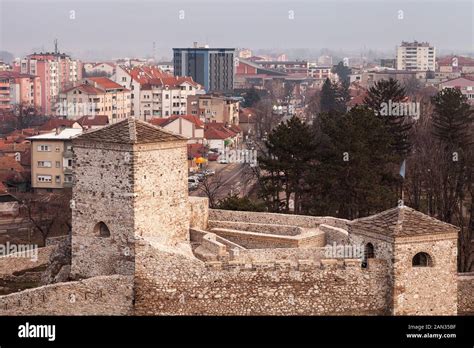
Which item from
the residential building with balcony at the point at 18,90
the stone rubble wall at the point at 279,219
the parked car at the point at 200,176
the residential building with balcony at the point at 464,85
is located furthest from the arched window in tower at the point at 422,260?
the residential building with balcony at the point at 18,90

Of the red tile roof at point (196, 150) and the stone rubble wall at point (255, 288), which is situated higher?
the stone rubble wall at point (255, 288)

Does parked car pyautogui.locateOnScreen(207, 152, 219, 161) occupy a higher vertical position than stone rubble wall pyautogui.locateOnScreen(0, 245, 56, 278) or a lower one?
lower

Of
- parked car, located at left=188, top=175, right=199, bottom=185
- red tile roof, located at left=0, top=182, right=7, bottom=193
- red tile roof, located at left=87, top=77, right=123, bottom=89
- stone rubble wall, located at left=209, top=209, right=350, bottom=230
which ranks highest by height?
red tile roof, located at left=87, top=77, right=123, bottom=89

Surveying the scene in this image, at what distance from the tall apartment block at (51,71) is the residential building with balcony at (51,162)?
197 ft

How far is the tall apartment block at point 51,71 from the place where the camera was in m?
121

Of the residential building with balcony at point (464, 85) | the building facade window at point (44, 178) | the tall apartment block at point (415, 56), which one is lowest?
the building facade window at point (44, 178)

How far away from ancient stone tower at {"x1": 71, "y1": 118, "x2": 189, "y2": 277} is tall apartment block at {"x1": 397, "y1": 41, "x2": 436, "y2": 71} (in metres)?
152

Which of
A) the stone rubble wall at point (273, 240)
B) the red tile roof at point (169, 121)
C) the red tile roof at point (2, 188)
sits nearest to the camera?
the stone rubble wall at point (273, 240)

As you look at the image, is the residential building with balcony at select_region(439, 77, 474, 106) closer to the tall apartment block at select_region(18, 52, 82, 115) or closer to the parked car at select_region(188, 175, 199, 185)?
the tall apartment block at select_region(18, 52, 82, 115)

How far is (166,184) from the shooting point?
2361 centimetres

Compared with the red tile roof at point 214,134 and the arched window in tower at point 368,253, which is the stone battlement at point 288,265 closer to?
the arched window in tower at point 368,253

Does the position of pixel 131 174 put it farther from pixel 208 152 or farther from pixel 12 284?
pixel 208 152

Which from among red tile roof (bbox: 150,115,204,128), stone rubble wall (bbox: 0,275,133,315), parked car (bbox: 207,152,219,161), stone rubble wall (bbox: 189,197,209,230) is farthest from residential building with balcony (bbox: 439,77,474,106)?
stone rubble wall (bbox: 0,275,133,315)

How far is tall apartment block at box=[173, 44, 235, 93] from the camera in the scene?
5591 inches
